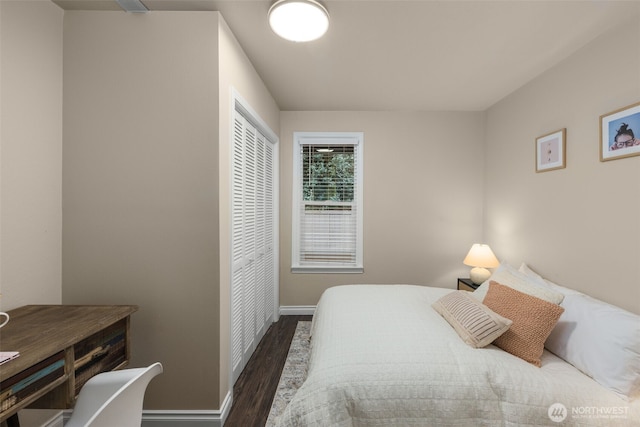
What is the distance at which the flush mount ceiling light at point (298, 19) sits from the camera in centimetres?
164

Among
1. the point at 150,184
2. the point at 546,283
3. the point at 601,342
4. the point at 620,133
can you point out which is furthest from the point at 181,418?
the point at 620,133

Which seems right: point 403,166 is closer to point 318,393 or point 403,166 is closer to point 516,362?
point 516,362

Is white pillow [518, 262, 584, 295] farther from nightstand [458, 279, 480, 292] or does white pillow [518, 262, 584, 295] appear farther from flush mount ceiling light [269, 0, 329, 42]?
flush mount ceiling light [269, 0, 329, 42]

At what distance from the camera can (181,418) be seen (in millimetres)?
1801

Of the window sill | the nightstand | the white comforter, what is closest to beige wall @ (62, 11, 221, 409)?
the white comforter

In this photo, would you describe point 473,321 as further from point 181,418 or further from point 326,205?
point 326,205

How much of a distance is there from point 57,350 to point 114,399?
0.48 m

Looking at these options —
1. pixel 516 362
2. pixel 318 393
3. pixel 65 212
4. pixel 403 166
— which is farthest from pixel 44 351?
pixel 403 166

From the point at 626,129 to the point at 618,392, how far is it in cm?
154

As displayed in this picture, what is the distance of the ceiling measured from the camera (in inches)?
68.1

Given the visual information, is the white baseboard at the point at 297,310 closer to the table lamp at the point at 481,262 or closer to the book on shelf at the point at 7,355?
the table lamp at the point at 481,262

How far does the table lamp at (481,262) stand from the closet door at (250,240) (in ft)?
7.40

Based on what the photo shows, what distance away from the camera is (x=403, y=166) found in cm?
360

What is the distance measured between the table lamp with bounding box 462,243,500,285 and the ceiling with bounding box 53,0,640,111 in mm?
1699
